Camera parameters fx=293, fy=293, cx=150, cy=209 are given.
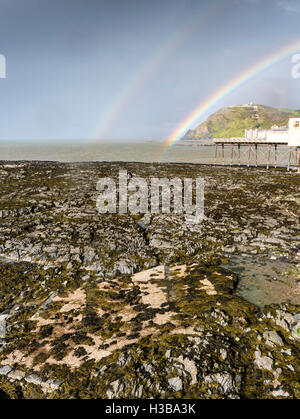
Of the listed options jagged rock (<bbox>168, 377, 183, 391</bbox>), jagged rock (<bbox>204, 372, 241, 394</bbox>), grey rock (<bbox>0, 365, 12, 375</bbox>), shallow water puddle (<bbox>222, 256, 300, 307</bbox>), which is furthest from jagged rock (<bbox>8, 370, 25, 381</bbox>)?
shallow water puddle (<bbox>222, 256, 300, 307</bbox>)

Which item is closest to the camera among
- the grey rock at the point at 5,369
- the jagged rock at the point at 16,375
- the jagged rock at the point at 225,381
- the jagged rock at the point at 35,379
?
the jagged rock at the point at 225,381

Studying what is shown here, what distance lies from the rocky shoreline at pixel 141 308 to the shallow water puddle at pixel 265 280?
0.67 feet

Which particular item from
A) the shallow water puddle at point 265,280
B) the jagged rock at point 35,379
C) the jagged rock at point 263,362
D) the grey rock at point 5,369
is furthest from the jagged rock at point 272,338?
the grey rock at point 5,369

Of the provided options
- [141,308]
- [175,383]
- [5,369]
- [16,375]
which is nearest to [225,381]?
[175,383]

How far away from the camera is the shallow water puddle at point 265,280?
12727 mm

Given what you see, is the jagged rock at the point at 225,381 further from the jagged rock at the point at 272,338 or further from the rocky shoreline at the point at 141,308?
the jagged rock at the point at 272,338

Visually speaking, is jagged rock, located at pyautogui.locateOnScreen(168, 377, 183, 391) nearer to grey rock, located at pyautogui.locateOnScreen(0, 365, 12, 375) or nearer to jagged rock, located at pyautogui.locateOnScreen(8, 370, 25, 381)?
jagged rock, located at pyautogui.locateOnScreen(8, 370, 25, 381)

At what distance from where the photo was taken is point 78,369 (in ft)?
28.7

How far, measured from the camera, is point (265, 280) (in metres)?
14.5

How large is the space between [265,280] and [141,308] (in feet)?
21.6

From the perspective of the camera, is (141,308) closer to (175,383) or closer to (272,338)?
(175,383)

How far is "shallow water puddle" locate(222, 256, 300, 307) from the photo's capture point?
12.7 meters
